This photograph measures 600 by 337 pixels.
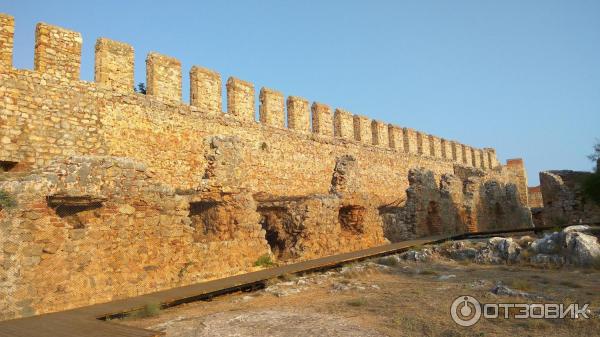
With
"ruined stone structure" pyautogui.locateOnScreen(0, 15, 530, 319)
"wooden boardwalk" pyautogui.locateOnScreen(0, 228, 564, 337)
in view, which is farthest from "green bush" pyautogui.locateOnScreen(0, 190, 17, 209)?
"wooden boardwalk" pyautogui.locateOnScreen(0, 228, 564, 337)

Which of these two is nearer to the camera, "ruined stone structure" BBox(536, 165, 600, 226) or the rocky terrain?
the rocky terrain

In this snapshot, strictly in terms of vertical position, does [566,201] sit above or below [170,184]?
below

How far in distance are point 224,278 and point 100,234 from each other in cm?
249

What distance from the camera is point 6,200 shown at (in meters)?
5.82

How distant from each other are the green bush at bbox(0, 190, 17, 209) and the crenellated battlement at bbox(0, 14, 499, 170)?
6.65 metres

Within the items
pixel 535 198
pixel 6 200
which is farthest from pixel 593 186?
pixel 535 198

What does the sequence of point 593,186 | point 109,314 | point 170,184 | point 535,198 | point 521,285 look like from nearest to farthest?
point 109,314 → point 521,285 → point 170,184 → point 593,186 → point 535,198

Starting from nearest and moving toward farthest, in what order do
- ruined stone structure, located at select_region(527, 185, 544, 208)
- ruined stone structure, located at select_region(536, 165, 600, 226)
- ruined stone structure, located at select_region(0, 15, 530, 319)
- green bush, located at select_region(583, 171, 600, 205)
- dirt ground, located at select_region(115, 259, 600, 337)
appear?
dirt ground, located at select_region(115, 259, 600, 337), ruined stone structure, located at select_region(0, 15, 530, 319), green bush, located at select_region(583, 171, 600, 205), ruined stone structure, located at select_region(536, 165, 600, 226), ruined stone structure, located at select_region(527, 185, 544, 208)

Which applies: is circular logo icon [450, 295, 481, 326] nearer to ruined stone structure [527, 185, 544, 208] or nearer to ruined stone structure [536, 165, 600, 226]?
ruined stone structure [536, 165, 600, 226]

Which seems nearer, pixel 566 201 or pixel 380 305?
pixel 380 305

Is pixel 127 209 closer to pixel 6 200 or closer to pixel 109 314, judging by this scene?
pixel 6 200

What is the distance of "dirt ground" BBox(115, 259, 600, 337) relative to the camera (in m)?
4.62

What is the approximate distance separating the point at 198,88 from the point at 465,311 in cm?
1187

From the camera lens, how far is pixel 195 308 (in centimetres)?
625
